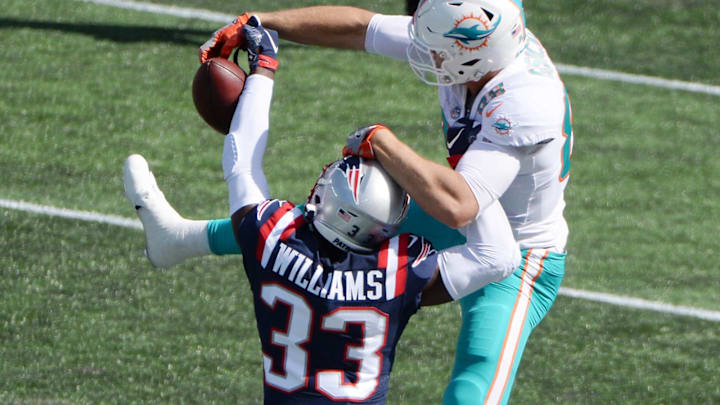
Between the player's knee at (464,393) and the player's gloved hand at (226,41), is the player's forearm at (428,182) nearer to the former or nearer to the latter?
the player's knee at (464,393)

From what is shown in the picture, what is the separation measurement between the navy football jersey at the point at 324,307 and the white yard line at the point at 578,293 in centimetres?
274

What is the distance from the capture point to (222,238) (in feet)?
13.8

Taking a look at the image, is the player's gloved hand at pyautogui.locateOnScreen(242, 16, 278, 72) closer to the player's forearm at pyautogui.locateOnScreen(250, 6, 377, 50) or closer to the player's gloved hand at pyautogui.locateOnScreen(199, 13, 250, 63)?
the player's gloved hand at pyautogui.locateOnScreen(199, 13, 250, 63)

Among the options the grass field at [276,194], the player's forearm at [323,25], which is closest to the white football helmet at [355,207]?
the player's forearm at [323,25]

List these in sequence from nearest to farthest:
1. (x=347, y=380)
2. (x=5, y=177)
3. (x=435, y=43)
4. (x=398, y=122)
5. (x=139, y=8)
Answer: (x=347, y=380), (x=435, y=43), (x=5, y=177), (x=398, y=122), (x=139, y=8)

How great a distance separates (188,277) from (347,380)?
8.56ft

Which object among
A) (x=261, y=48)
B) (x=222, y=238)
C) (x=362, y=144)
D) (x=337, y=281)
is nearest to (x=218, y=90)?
(x=261, y=48)

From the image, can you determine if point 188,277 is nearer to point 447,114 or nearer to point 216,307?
point 216,307

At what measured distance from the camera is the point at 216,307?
18.1 ft

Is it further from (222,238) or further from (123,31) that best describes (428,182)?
(123,31)

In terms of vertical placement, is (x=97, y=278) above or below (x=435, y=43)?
below

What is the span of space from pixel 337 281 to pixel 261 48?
3.30 feet

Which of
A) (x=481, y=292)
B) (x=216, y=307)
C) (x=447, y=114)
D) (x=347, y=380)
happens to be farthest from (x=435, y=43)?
(x=216, y=307)

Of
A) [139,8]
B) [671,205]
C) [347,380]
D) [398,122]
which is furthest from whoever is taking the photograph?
[139,8]
